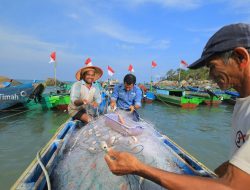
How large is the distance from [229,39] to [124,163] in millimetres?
911

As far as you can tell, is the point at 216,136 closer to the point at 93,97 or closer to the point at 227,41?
the point at 93,97

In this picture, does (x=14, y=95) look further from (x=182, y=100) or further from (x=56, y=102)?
(x=182, y=100)

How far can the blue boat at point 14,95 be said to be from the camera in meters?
14.5

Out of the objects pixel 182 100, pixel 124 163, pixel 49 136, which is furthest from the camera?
pixel 182 100

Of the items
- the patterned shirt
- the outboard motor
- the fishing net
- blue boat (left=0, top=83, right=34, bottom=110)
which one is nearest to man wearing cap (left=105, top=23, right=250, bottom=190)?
the fishing net

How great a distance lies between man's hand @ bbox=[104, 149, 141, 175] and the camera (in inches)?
57.9

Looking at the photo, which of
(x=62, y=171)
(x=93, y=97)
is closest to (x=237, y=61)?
(x=62, y=171)

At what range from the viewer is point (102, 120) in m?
4.18

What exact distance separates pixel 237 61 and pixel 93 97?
18.6 ft

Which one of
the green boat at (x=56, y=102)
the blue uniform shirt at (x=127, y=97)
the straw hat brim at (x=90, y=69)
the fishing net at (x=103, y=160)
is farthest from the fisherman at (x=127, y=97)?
the green boat at (x=56, y=102)

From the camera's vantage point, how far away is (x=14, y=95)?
15016 millimetres

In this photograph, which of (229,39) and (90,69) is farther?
(90,69)

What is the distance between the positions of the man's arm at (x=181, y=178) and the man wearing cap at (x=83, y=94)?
4917mm

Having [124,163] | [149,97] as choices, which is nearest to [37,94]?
[149,97]
